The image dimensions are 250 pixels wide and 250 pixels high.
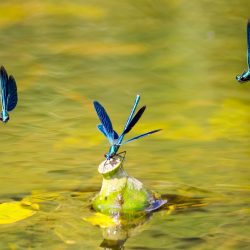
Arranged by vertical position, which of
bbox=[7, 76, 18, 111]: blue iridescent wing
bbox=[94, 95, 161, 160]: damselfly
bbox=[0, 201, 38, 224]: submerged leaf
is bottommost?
bbox=[0, 201, 38, 224]: submerged leaf

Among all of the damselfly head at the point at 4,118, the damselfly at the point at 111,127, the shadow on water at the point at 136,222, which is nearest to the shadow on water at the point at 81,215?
the shadow on water at the point at 136,222

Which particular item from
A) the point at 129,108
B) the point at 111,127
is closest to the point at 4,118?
the point at 111,127

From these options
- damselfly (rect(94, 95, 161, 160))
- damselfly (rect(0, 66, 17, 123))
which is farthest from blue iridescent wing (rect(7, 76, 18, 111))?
damselfly (rect(94, 95, 161, 160))

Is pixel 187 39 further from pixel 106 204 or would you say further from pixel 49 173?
pixel 106 204

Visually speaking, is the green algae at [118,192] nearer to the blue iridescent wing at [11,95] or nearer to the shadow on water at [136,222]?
the shadow on water at [136,222]

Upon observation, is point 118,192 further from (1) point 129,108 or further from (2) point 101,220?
(1) point 129,108

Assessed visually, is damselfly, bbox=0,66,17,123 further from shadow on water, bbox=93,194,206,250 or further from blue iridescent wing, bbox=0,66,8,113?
shadow on water, bbox=93,194,206,250

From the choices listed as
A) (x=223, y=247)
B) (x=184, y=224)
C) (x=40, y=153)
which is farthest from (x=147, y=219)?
(x=40, y=153)

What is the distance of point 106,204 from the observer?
3.35 m

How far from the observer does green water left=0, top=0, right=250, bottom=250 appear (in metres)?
3.26

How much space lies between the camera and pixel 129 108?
4.71 metres

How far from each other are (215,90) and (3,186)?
167cm

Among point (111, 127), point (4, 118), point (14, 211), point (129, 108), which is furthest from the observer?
point (129, 108)

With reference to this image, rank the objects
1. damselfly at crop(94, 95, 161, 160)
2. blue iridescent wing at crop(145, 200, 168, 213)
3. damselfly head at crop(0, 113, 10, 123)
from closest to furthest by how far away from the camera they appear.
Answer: damselfly head at crop(0, 113, 10, 123)
damselfly at crop(94, 95, 161, 160)
blue iridescent wing at crop(145, 200, 168, 213)
